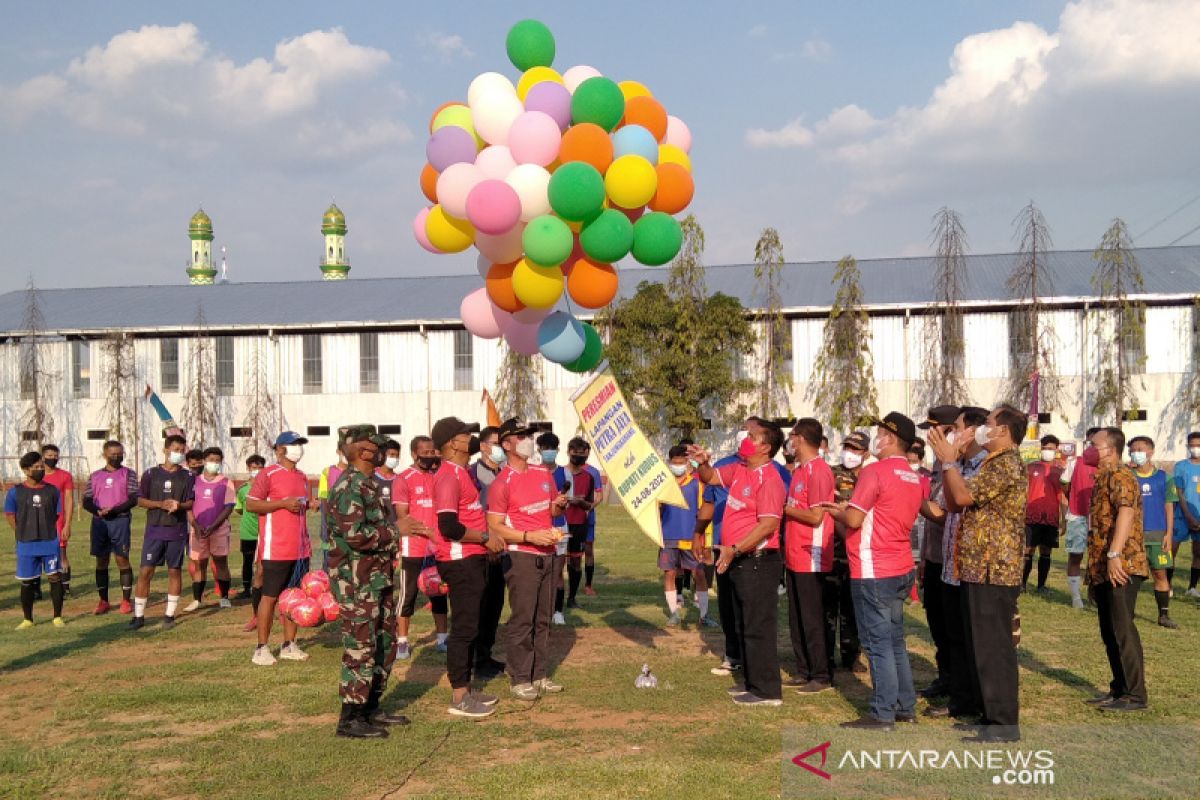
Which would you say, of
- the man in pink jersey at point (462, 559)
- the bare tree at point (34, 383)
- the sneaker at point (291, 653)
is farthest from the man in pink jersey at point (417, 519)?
the bare tree at point (34, 383)

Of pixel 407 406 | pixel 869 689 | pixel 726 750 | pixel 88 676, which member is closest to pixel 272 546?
pixel 88 676

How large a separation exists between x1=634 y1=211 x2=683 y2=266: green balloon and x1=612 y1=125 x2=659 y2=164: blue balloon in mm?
542

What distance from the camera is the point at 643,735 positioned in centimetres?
743

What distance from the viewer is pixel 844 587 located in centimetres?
973

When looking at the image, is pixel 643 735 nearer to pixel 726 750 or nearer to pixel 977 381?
pixel 726 750

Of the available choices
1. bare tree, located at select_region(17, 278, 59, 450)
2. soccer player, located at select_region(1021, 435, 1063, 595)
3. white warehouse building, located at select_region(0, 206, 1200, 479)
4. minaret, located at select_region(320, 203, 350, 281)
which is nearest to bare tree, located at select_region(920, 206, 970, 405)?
white warehouse building, located at select_region(0, 206, 1200, 479)

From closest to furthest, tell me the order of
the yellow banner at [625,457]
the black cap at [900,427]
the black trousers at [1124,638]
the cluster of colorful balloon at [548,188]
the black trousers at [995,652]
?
the black trousers at [995,652], the black cap at [900,427], the black trousers at [1124,638], the yellow banner at [625,457], the cluster of colorful balloon at [548,188]

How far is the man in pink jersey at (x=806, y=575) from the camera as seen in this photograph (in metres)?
8.49

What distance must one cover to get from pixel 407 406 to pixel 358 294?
7225 mm

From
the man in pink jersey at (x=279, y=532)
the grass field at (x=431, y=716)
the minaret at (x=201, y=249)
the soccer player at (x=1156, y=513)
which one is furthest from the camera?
the minaret at (x=201, y=249)

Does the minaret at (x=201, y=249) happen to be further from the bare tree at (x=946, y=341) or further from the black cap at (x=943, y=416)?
the black cap at (x=943, y=416)

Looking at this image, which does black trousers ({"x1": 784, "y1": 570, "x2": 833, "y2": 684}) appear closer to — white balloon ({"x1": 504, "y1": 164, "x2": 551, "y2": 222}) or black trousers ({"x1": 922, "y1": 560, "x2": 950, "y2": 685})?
black trousers ({"x1": 922, "y1": 560, "x2": 950, "y2": 685})

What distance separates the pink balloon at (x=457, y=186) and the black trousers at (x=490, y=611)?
3271 millimetres

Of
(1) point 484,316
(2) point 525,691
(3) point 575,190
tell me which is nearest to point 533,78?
(3) point 575,190
